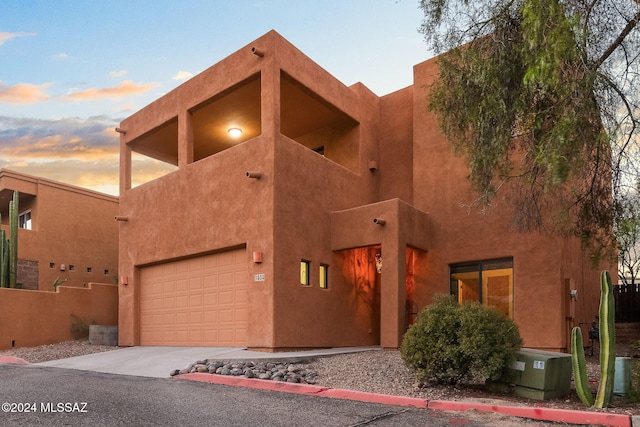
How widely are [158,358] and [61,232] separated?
569 inches

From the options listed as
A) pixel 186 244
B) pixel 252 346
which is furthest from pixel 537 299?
pixel 186 244

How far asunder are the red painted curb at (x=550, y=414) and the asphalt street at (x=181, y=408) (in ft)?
1.12

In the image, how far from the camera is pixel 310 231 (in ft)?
47.0

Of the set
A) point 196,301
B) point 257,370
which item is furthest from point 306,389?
point 196,301

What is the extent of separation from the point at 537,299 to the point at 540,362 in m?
6.11

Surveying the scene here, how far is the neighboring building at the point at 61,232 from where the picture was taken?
23234mm

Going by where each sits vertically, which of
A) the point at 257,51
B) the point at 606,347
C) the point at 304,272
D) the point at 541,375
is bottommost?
the point at 541,375

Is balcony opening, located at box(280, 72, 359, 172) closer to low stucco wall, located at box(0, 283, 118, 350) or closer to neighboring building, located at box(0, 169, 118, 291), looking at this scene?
low stucco wall, located at box(0, 283, 118, 350)

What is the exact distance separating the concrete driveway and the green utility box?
16.6 feet

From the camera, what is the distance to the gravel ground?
7195 mm

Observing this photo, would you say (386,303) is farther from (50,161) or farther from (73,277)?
(50,161)

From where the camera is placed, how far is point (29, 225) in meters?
24.8

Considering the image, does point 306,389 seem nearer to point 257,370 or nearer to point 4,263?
point 257,370

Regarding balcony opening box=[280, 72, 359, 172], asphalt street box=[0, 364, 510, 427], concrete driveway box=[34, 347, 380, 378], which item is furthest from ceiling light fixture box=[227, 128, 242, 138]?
asphalt street box=[0, 364, 510, 427]
